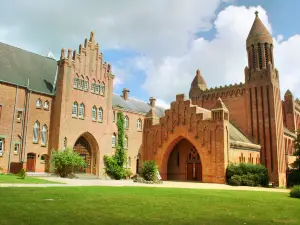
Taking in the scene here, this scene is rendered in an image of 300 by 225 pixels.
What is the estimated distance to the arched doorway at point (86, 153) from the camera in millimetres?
40750

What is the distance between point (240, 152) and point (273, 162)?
841cm

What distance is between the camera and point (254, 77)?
4506cm

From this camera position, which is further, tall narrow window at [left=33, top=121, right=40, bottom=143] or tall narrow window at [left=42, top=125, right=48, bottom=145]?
tall narrow window at [left=42, top=125, right=48, bottom=145]

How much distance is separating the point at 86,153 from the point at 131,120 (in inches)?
408

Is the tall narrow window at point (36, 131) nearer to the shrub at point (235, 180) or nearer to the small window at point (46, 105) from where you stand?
the small window at point (46, 105)

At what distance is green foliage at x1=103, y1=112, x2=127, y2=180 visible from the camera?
129 feet

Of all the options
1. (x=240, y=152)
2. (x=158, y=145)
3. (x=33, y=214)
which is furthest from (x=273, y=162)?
(x=33, y=214)

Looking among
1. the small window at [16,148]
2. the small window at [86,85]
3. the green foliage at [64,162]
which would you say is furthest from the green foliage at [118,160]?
the small window at [16,148]

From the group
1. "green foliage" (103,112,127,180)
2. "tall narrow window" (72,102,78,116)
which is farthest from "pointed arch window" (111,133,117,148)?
"tall narrow window" (72,102,78,116)

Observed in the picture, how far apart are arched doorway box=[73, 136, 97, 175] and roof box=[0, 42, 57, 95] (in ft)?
25.6

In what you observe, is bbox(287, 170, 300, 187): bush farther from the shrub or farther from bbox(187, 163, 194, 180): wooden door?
bbox(187, 163, 194, 180): wooden door

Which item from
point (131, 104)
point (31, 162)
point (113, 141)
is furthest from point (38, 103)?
point (131, 104)

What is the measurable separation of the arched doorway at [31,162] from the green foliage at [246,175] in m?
22.2

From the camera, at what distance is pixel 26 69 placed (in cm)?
3819
